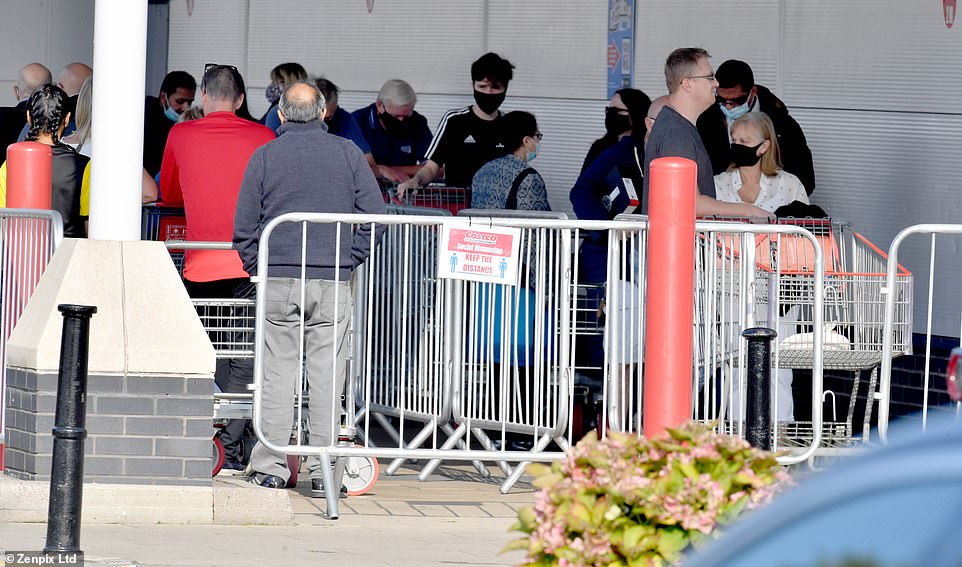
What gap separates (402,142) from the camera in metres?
12.4

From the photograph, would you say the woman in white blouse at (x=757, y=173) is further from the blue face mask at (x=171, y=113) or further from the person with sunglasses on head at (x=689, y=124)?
the blue face mask at (x=171, y=113)

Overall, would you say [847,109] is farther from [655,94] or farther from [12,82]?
A: [12,82]

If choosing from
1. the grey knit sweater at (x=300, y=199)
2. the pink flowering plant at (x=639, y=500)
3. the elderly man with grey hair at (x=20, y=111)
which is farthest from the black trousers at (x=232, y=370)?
the pink flowering plant at (x=639, y=500)

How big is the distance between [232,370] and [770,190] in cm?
339

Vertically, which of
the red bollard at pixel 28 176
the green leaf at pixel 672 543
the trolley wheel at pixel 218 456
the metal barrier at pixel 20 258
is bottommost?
the trolley wheel at pixel 218 456

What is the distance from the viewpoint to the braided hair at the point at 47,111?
7.98 m

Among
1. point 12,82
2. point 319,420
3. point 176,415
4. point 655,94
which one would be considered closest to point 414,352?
point 319,420

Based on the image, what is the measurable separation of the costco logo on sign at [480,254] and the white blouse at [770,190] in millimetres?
2425

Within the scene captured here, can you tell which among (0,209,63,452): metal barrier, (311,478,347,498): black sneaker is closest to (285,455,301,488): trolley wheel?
(311,478,347,498): black sneaker

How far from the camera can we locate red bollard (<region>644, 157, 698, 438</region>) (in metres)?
6.66

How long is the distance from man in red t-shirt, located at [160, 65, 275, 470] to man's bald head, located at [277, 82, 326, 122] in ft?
2.93

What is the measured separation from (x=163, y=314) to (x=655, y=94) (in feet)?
19.2

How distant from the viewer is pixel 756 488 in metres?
3.90

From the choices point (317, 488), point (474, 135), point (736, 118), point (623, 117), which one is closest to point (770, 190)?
point (736, 118)
